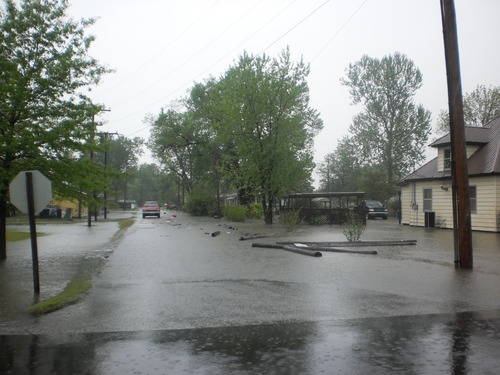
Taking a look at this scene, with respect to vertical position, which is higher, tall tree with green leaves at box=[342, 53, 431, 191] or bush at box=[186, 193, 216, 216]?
tall tree with green leaves at box=[342, 53, 431, 191]

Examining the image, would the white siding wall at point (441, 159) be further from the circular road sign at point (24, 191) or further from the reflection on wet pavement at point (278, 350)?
the circular road sign at point (24, 191)

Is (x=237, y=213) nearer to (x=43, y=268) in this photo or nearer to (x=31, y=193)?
(x=43, y=268)

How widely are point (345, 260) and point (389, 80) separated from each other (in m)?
44.4

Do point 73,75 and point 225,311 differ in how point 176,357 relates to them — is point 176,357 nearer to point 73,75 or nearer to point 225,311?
point 225,311

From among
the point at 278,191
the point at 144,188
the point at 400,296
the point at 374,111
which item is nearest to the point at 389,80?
the point at 374,111

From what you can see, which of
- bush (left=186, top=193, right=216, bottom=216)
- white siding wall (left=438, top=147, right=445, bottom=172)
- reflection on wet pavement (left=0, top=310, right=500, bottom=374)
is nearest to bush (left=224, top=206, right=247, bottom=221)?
white siding wall (left=438, top=147, right=445, bottom=172)

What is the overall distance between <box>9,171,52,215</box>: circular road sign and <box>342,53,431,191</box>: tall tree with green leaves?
161 feet

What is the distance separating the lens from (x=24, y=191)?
947cm

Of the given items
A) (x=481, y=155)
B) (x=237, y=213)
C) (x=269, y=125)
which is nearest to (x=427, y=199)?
(x=481, y=155)

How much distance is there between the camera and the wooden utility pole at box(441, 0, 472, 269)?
41.1ft

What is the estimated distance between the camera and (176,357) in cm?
550

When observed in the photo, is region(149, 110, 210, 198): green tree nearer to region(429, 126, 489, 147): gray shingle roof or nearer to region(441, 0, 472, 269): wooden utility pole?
region(429, 126, 489, 147): gray shingle roof

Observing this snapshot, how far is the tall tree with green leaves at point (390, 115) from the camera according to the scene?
2164 inches

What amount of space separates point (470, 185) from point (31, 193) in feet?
78.6
